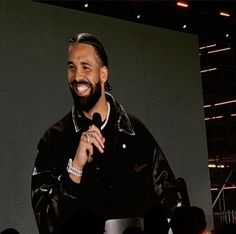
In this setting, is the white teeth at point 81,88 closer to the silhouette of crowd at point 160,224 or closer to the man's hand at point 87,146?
the man's hand at point 87,146

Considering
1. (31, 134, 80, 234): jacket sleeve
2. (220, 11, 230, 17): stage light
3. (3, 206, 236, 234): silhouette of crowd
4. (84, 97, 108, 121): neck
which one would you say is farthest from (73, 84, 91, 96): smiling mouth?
(3, 206, 236, 234): silhouette of crowd

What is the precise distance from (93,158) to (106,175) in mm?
252

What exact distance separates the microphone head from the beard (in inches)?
4.1

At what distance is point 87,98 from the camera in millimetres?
7027

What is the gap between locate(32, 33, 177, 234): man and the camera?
667 cm

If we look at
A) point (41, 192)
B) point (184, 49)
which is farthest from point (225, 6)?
point (41, 192)

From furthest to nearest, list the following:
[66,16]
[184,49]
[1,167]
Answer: [184,49], [66,16], [1,167]

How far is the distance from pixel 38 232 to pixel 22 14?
2297 mm

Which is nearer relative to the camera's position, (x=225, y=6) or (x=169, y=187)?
(x=169, y=187)

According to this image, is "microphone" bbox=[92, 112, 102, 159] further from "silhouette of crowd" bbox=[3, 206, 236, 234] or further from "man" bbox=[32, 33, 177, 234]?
"silhouette of crowd" bbox=[3, 206, 236, 234]

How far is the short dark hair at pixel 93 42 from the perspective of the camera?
23.2 ft

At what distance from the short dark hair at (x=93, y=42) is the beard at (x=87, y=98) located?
1.03ft

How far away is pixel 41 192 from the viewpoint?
6.60 metres

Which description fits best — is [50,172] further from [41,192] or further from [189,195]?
[189,195]
